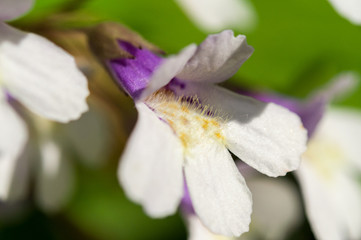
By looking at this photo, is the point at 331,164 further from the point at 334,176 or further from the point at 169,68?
the point at 169,68

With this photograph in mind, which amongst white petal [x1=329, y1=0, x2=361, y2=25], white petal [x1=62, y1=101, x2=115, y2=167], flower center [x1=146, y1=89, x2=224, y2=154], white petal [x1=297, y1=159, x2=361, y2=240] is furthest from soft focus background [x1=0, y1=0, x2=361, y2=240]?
white petal [x1=329, y1=0, x2=361, y2=25]

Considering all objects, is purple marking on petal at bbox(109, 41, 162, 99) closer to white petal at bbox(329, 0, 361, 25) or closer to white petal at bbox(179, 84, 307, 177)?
white petal at bbox(179, 84, 307, 177)

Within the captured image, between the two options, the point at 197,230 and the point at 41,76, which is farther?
the point at 197,230

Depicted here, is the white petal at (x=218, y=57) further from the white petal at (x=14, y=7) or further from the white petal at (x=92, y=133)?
the white petal at (x=92, y=133)

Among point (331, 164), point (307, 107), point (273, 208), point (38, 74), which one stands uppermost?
point (38, 74)

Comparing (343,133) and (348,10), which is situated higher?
(348,10)

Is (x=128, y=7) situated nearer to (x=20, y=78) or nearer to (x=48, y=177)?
(x=48, y=177)

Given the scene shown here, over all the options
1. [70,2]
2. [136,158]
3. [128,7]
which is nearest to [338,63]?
[128,7]

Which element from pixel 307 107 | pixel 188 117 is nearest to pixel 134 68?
pixel 188 117
